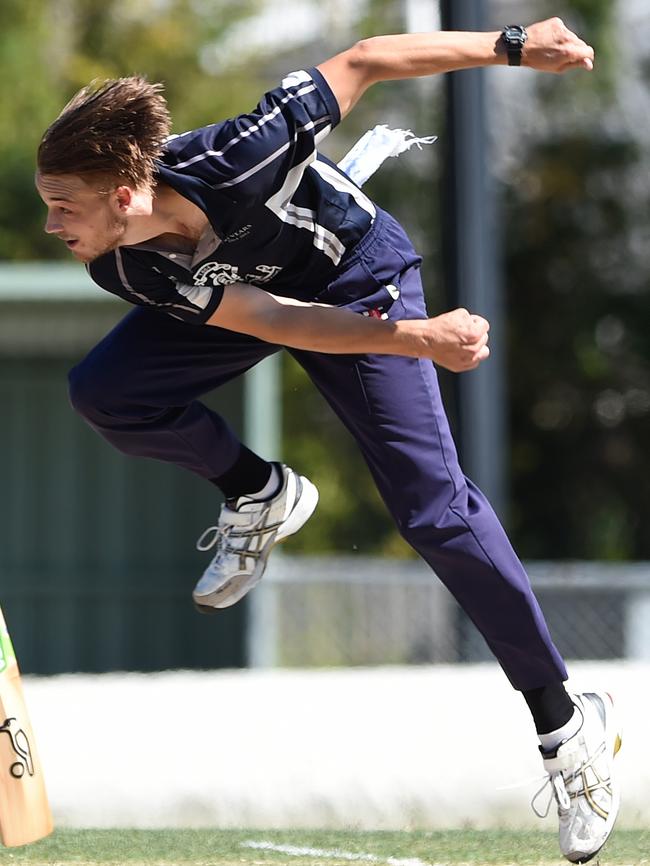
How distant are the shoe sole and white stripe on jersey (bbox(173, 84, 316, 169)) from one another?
1.96 metres

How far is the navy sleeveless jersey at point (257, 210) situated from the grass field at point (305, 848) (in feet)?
5.04

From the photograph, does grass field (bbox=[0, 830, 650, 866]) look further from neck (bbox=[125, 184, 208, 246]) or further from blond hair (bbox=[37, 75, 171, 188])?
blond hair (bbox=[37, 75, 171, 188])

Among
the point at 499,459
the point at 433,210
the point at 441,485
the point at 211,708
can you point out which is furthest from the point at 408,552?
the point at 441,485

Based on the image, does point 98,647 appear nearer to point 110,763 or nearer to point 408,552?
point 408,552

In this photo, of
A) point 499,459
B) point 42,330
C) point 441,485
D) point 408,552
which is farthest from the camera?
point 408,552

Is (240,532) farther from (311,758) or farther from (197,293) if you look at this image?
(197,293)

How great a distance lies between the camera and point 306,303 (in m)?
4.08

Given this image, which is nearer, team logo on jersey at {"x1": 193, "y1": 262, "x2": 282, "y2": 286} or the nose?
the nose

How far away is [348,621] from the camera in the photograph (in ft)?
33.7

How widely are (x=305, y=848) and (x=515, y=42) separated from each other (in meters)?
2.39

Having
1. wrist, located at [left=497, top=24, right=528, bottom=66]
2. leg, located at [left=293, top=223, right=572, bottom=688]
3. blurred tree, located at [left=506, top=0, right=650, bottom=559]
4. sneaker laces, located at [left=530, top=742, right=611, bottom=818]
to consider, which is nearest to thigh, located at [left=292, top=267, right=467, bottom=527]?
leg, located at [left=293, top=223, right=572, bottom=688]

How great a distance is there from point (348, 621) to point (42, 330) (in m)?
3.36

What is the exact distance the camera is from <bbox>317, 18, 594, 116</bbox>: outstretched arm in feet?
12.6

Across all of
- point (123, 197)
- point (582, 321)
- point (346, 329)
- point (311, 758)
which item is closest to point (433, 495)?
point (346, 329)
